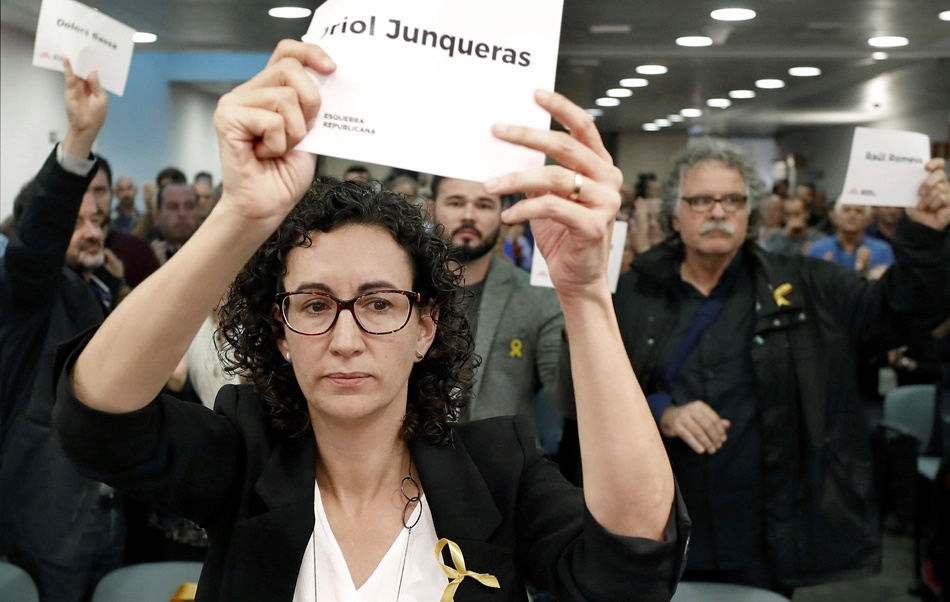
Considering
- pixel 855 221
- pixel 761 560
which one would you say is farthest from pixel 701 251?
pixel 855 221

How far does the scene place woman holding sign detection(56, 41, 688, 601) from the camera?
1.15 metres

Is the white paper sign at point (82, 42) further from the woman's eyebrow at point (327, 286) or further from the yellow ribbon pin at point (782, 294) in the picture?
the yellow ribbon pin at point (782, 294)

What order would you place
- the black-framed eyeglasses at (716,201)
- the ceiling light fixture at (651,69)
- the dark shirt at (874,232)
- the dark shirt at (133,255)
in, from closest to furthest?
the black-framed eyeglasses at (716,201) → the dark shirt at (133,255) → the dark shirt at (874,232) → the ceiling light fixture at (651,69)

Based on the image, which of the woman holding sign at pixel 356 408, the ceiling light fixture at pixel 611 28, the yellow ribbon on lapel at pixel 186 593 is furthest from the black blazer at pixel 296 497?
the ceiling light fixture at pixel 611 28

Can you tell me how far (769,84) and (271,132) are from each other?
8312 millimetres

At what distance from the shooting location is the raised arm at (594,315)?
111 centimetres

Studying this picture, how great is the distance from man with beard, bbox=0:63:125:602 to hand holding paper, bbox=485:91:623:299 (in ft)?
6.29

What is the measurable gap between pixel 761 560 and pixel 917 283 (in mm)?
898

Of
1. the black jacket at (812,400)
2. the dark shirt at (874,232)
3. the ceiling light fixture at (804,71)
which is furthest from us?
the ceiling light fixture at (804,71)

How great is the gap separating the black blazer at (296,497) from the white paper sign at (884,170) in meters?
1.48

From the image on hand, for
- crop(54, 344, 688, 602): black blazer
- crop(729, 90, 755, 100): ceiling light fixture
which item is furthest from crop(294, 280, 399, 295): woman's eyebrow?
crop(729, 90, 755, 100): ceiling light fixture

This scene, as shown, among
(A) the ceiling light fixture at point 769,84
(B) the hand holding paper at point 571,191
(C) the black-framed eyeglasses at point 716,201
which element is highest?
(A) the ceiling light fixture at point 769,84

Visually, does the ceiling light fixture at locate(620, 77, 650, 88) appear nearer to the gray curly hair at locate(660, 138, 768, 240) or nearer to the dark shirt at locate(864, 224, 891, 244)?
the dark shirt at locate(864, 224, 891, 244)

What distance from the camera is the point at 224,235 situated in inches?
45.4
